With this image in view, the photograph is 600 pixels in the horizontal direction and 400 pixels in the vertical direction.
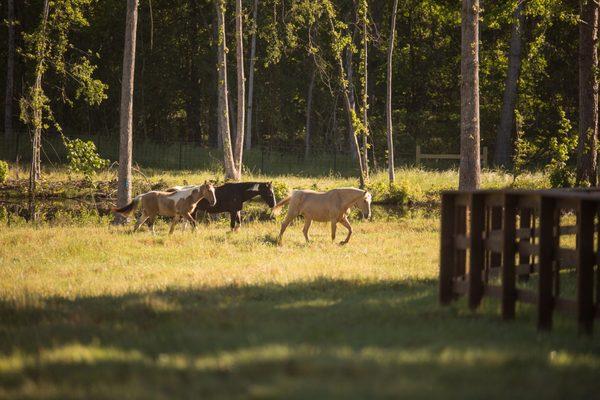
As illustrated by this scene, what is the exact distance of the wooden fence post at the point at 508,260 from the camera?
1033cm

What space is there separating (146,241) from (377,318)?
11039 mm

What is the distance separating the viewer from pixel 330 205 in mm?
20078

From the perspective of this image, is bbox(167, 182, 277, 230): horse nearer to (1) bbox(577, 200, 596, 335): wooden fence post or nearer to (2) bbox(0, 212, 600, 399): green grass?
(2) bbox(0, 212, 600, 399): green grass

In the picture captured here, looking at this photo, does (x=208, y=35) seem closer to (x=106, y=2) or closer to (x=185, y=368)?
(x=106, y=2)

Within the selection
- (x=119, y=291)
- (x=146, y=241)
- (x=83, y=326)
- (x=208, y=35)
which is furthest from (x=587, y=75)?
(x=208, y=35)

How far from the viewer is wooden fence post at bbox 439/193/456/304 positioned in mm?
11477

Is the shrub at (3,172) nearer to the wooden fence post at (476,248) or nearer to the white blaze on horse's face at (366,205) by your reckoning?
the white blaze on horse's face at (366,205)

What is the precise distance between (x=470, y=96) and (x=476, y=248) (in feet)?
49.0

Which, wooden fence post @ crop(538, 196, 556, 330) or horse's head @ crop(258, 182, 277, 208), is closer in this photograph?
wooden fence post @ crop(538, 196, 556, 330)

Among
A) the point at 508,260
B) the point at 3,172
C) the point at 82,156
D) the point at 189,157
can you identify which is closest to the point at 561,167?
the point at 82,156

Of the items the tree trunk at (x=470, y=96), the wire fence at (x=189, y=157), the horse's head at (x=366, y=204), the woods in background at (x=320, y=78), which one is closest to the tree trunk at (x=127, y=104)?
the horse's head at (x=366, y=204)

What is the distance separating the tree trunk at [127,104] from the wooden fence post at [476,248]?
16.0m

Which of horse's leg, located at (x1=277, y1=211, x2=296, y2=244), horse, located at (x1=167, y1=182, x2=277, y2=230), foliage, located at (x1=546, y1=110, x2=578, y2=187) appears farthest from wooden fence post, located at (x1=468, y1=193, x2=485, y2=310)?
foliage, located at (x1=546, y1=110, x2=578, y2=187)

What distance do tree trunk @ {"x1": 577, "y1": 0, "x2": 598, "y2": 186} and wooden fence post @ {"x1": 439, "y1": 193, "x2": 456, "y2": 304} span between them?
17.4m
